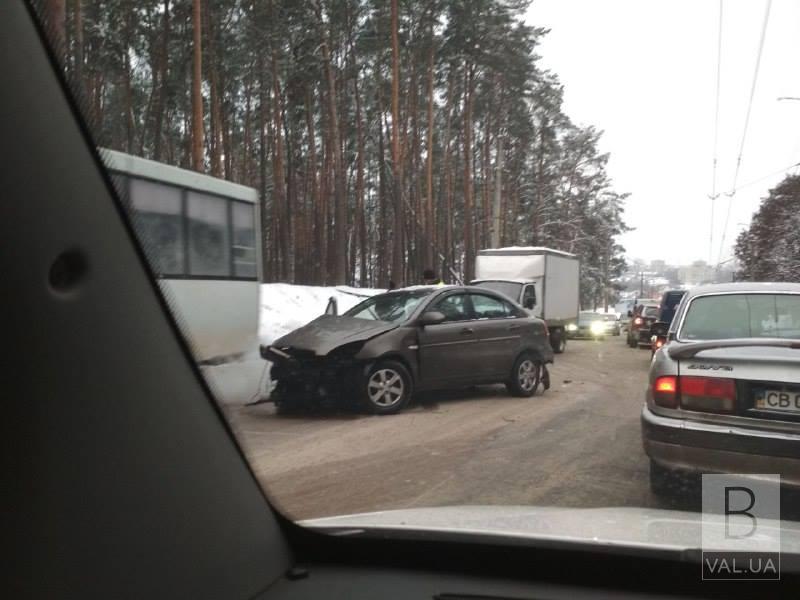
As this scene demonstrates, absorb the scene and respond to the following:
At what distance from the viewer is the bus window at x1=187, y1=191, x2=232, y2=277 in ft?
9.65

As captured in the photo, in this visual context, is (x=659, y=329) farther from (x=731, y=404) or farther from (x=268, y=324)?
(x=268, y=324)

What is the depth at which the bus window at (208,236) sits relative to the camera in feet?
9.65

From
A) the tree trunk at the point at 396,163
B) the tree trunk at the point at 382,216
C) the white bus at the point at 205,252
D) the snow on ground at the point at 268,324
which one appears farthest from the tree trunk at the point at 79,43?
the tree trunk at the point at 382,216

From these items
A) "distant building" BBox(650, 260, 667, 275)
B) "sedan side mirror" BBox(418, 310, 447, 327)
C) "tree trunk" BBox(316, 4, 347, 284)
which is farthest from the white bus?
"distant building" BBox(650, 260, 667, 275)

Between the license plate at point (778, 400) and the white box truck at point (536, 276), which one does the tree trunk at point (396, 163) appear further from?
the white box truck at point (536, 276)

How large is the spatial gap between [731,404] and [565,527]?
87.4 inches

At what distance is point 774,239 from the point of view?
57.8 feet

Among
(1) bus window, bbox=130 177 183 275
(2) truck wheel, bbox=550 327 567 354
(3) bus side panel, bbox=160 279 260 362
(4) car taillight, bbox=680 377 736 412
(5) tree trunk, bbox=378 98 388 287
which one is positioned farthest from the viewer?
(2) truck wheel, bbox=550 327 567 354

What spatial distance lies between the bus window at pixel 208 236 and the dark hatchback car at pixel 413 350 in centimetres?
220

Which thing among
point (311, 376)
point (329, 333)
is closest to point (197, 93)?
point (329, 333)

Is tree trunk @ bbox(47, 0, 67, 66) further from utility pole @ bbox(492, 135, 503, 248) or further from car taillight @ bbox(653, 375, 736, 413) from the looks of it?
utility pole @ bbox(492, 135, 503, 248)

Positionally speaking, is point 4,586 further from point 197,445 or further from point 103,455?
point 197,445

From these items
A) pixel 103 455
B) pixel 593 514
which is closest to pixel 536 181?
pixel 593 514

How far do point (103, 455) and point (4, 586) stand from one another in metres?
0.37
